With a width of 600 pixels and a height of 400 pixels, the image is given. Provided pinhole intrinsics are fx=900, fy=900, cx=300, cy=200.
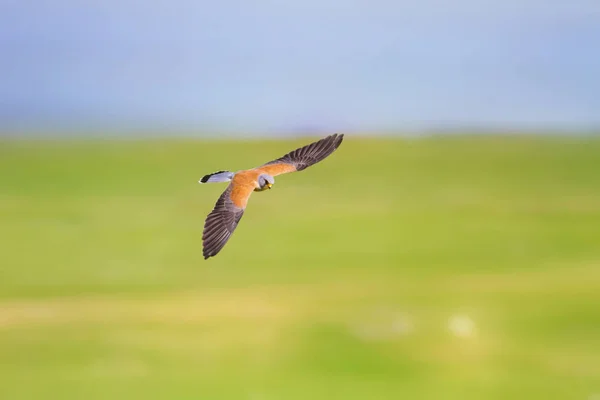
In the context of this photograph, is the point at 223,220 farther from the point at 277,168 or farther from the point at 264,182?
the point at 277,168

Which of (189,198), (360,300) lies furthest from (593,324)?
(189,198)

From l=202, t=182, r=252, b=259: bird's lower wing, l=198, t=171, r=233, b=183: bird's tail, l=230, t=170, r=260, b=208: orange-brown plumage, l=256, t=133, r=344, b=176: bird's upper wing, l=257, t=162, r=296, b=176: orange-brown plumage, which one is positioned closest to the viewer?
l=202, t=182, r=252, b=259: bird's lower wing

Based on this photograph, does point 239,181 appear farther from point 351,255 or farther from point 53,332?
point 351,255

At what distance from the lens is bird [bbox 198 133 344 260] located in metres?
4.68

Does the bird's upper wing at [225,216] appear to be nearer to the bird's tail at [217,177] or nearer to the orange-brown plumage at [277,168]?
the bird's tail at [217,177]

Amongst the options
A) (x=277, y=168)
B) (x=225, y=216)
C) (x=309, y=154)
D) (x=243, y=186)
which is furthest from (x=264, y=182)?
(x=309, y=154)

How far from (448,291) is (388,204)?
12.4 feet

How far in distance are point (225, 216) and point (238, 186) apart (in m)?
0.30

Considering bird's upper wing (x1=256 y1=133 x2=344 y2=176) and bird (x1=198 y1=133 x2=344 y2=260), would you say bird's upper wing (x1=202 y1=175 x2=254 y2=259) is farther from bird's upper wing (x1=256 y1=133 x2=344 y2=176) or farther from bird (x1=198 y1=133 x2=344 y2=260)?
bird's upper wing (x1=256 y1=133 x2=344 y2=176)

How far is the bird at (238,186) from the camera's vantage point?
4676 millimetres

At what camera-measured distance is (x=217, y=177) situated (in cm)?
512

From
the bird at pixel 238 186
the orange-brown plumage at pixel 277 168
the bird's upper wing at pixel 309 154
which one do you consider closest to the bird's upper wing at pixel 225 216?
the bird at pixel 238 186

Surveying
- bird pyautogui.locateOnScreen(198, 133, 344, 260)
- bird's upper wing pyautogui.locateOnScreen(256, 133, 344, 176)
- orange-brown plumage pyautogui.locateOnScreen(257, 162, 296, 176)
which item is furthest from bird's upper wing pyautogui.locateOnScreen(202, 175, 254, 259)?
bird's upper wing pyautogui.locateOnScreen(256, 133, 344, 176)

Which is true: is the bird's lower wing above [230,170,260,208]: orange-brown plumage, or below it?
below
